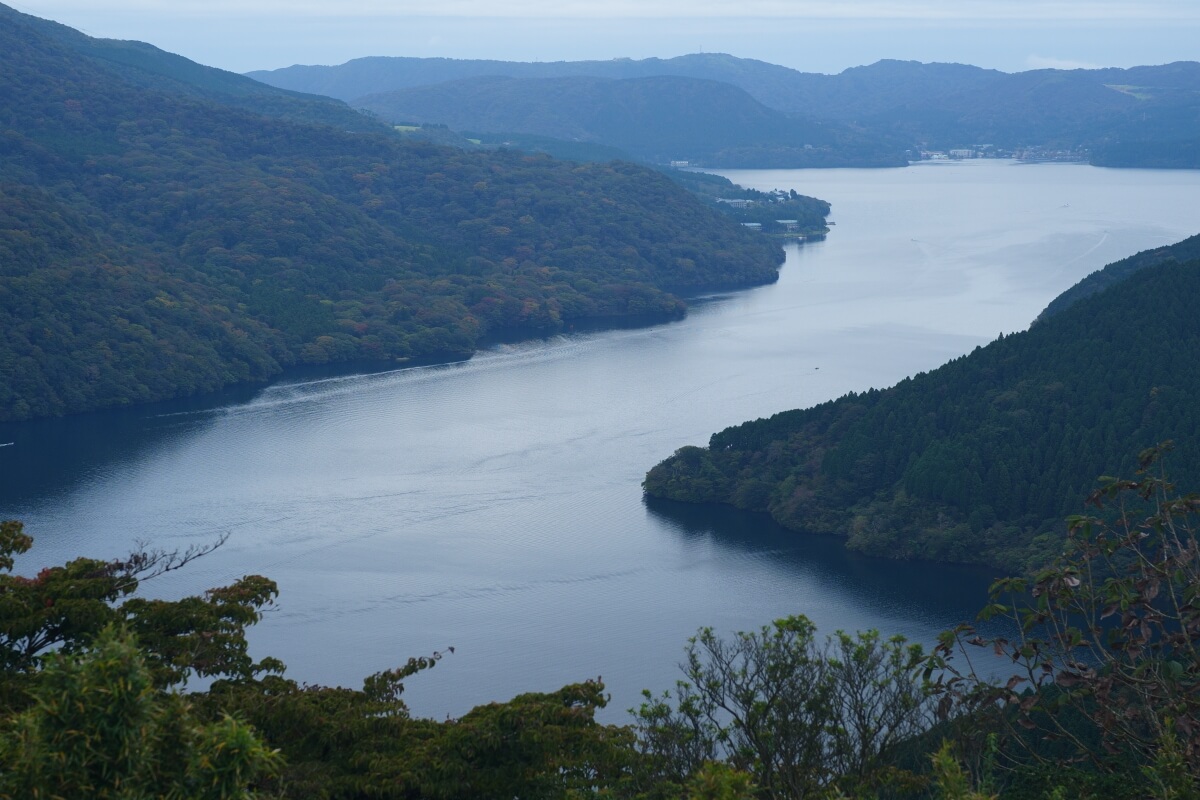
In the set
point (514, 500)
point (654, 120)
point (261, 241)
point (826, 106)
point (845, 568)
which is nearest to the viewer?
point (845, 568)

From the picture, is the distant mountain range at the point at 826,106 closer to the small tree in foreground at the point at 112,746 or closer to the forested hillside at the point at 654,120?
the forested hillside at the point at 654,120

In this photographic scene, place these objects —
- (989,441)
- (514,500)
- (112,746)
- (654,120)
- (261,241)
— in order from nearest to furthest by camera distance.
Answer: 1. (112,746)
2. (989,441)
3. (514,500)
4. (261,241)
5. (654,120)

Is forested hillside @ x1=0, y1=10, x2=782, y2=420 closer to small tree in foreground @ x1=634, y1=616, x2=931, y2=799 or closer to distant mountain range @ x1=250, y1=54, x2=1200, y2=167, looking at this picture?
Result: small tree in foreground @ x1=634, y1=616, x2=931, y2=799

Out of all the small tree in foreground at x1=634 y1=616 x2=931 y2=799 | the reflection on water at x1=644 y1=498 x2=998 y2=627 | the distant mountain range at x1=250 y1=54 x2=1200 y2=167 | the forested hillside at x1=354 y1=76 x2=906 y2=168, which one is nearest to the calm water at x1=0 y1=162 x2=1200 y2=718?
the reflection on water at x1=644 y1=498 x2=998 y2=627

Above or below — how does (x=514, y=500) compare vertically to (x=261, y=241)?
below

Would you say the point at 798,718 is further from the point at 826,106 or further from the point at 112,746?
the point at 826,106

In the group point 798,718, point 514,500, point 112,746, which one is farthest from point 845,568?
point 112,746

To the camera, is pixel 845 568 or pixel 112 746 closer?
pixel 112 746
